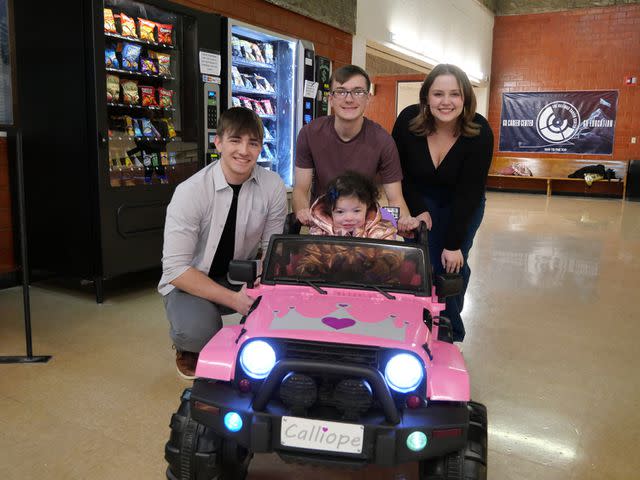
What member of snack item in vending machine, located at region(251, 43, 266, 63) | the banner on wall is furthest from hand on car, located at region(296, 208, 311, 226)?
the banner on wall

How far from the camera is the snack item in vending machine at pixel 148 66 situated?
4246 mm

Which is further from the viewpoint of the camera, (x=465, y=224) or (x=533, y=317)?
(x=533, y=317)

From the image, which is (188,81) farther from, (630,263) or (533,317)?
(630,263)

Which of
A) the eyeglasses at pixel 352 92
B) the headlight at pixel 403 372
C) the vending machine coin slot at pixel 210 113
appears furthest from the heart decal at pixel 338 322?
the vending machine coin slot at pixel 210 113

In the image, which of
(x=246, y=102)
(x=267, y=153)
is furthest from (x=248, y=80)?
(x=267, y=153)

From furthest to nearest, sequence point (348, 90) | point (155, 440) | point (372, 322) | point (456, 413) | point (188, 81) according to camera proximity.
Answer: point (188, 81)
point (348, 90)
point (155, 440)
point (372, 322)
point (456, 413)

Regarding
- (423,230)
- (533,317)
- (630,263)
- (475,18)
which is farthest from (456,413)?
(475,18)

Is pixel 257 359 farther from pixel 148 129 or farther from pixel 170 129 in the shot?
pixel 170 129

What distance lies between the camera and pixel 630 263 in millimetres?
5855

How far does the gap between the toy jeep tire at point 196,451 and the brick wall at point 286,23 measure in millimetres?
4059

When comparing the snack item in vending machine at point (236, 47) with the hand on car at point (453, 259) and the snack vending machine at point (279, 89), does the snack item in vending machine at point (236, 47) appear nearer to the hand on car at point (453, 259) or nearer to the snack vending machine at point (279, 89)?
the snack vending machine at point (279, 89)

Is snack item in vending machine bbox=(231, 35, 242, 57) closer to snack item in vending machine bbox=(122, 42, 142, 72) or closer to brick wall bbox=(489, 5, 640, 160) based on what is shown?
snack item in vending machine bbox=(122, 42, 142, 72)

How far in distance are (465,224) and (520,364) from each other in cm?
92

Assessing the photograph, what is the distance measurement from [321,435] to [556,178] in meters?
12.6
